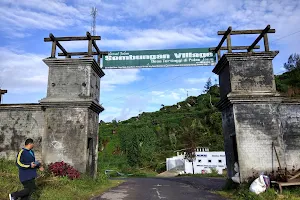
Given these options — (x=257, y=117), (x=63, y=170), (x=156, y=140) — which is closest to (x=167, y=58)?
(x=257, y=117)

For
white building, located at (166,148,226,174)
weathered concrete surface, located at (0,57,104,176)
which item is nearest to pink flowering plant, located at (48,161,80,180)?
weathered concrete surface, located at (0,57,104,176)

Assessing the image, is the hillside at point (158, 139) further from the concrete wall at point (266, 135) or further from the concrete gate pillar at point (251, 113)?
the concrete wall at point (266, 135)

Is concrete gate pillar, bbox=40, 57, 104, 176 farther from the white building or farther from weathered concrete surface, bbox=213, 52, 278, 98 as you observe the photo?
the white building

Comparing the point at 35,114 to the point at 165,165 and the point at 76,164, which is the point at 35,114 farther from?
the point at 165,165

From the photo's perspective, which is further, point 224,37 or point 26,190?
point 224,37

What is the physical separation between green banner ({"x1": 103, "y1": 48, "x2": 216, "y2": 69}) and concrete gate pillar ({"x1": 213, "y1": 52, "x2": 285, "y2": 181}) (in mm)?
1290

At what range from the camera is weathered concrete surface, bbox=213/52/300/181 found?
919 centimetres

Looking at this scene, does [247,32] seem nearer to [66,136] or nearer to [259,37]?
[259,37]

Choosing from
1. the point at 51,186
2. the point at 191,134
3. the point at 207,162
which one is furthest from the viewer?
the point at 191,134

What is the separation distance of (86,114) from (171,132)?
3232 centimetres

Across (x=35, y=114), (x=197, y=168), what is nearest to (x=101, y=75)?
(x=35, y=114)

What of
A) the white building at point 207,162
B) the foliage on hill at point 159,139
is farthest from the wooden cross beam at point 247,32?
the foliage on hill at point 159,139

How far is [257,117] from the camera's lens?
9.57 m

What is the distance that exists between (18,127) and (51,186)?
12.7 ft
